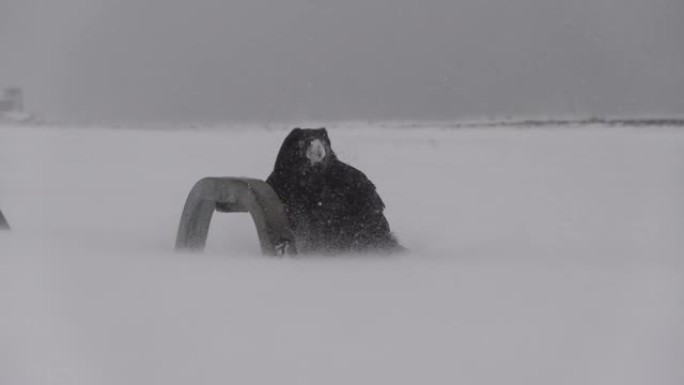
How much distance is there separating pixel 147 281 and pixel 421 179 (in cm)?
1037

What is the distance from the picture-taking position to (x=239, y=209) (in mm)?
6742

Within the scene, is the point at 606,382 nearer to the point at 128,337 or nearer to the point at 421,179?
the point at 128,337

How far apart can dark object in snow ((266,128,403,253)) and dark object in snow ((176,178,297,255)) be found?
483mm

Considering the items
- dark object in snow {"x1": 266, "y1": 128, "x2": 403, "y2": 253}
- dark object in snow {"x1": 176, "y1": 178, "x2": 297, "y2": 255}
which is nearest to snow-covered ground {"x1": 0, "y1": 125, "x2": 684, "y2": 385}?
dark object in snow {"x1": 176, "y1": 178, "x2": 297, "y2": 255}

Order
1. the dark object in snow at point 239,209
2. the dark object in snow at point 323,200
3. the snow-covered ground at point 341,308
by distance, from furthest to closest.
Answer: the dark object in snow at point 323,200
the dark object in snow at point 239,209
the snow-covered ground at point 341,308

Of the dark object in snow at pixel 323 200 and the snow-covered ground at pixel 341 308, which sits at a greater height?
the dark object in snow at pixel 323 200

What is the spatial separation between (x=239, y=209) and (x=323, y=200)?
0.67 meters

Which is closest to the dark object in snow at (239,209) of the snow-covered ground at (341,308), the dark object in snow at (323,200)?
the snow-covered ground at (341,308)

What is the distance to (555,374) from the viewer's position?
3.41 metres

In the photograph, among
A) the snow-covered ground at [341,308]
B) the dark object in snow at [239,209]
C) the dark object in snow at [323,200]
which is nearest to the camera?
the snow-covered ground at [341,308]

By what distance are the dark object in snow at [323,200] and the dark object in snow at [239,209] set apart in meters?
0.48

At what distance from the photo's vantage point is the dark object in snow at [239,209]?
6.26m

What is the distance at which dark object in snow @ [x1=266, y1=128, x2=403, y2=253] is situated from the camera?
6977mm

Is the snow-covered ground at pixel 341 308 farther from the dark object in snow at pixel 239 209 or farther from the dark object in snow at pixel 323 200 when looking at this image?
the dark object in snow at pixel 323 200
